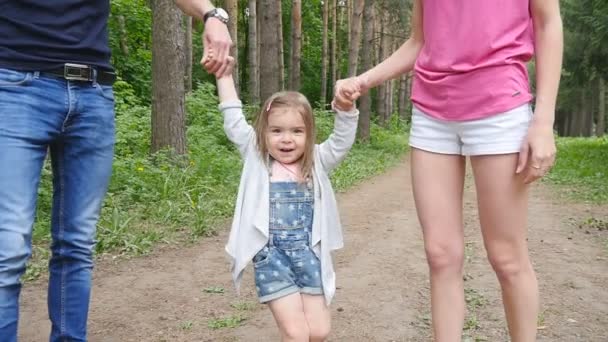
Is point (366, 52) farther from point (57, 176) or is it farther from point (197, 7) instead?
point (57, 176)

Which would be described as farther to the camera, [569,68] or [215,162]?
[569,68]

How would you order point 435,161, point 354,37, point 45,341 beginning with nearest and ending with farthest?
point 435,161
point 45,341
point 354,37

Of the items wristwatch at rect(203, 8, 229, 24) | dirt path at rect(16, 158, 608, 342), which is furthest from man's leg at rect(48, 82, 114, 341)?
dirt path at rect(16, 158, 608, 342)

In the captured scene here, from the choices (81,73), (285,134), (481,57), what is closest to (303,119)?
(285,134)

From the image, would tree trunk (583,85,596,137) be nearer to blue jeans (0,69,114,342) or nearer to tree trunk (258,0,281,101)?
tree trunk (258,0,281,101)

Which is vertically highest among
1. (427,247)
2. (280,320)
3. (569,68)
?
(569,68)

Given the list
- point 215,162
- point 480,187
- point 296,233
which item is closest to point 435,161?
point 480,187

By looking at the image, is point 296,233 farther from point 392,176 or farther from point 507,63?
point 392,176

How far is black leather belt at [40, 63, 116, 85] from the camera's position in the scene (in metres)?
2.34

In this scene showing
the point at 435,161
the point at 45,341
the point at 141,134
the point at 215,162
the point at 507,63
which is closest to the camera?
the point at 507,63

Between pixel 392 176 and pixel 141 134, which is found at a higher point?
pixel 141 134

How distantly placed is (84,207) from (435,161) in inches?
58.5

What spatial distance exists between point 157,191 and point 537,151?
5.78m

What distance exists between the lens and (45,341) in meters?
3.46
